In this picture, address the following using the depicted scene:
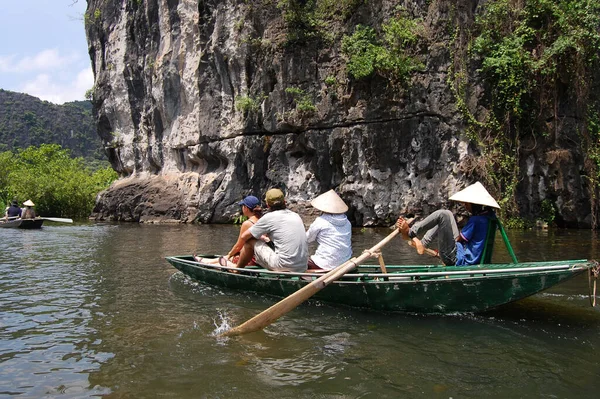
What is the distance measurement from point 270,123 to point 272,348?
1730 centimetres

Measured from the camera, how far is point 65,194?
34.3m

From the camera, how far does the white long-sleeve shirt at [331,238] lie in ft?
23.0

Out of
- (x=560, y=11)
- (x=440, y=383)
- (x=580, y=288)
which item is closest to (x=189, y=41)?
(x=560, y=11)

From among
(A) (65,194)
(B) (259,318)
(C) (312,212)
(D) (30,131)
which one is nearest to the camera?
(B) (259,318)

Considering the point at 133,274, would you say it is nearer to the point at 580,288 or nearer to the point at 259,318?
the point at 259,318

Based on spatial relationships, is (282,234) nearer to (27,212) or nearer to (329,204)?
(329,204)

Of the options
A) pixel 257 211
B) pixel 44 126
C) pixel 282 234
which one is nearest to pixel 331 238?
pixel 282 234

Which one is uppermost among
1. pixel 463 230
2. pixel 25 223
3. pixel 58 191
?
pixel 58 191

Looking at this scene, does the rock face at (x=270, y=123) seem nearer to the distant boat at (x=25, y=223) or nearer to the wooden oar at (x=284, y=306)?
the distant boat at (x=25, y=223)

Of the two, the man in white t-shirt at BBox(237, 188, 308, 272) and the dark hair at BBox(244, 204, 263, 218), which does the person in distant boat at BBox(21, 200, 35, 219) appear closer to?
the dark hair at BBox(244, 204, 263, 218)

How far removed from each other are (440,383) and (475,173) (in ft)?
46.1

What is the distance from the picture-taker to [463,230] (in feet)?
21.8

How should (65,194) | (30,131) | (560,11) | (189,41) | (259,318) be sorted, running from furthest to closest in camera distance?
(30,131), (65,194), (189,41), (560,11), (259,318)

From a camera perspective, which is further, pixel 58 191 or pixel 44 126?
pixel 44 126
